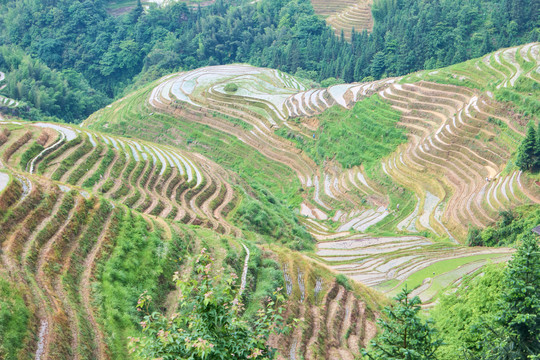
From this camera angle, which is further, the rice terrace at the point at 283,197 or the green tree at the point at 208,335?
the rice terrace at the point at 283,197

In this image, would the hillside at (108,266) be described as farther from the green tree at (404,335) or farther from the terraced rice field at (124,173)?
the green tree at (404,335)

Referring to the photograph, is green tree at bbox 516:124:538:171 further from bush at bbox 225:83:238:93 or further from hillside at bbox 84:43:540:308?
bush at bbox 225:83:238:93

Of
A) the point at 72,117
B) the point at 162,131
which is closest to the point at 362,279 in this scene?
the point at 162,131

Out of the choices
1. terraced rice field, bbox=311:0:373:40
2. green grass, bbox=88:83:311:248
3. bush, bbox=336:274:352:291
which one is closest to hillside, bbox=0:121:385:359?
bush, bbox=336:274:352:291

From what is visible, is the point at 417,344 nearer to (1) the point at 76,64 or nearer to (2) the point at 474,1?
(2) the point at 474,1

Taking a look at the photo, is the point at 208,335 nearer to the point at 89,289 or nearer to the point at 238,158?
the point at 89,289

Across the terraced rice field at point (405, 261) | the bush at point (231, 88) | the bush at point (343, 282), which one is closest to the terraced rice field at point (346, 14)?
the bush at point (231, 88)
